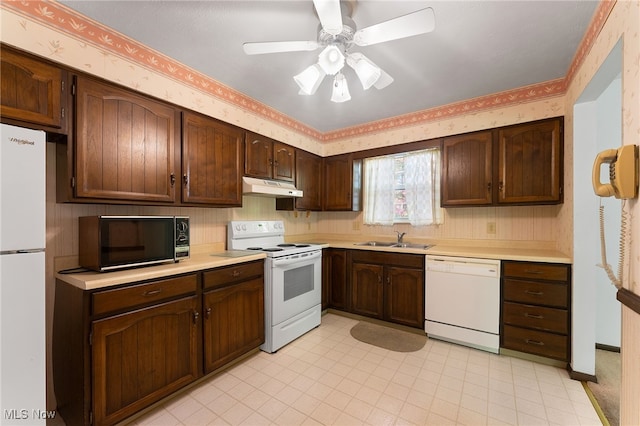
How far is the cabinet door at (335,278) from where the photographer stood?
3.20 m

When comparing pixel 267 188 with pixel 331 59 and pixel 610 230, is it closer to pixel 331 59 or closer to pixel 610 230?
pixel 331 59

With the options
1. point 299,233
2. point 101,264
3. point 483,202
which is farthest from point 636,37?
point 299,233

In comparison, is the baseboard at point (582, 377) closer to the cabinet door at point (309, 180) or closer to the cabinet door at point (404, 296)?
the cabinet door at point (404, 296)

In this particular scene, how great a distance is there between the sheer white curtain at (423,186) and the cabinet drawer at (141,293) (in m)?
2.55

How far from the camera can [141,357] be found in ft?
5.24

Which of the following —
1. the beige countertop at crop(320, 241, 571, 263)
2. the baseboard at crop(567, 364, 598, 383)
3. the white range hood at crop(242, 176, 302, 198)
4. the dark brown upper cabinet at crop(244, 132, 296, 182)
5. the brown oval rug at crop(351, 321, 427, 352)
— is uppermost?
the dark brown upper cabinet at crop(244, 132, 296, 182)

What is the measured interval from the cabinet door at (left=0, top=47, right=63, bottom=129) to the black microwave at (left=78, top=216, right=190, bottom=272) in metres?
0.59

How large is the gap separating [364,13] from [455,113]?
1767mm

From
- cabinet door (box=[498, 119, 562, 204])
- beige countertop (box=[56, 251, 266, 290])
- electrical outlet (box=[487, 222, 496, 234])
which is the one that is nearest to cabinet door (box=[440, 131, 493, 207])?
cabinet door (box=[498, 119, 562, 204])

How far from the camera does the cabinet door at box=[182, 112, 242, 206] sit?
2.10 metres

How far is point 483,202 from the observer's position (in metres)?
2.63

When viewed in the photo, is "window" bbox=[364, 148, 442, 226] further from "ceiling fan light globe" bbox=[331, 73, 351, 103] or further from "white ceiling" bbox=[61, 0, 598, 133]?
"ceiling fan light globe" bbox=[331, 73, 351, 103]

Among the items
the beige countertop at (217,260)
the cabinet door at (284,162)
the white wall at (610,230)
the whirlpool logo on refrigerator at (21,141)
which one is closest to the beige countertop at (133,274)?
the beige countertop at (217,260)

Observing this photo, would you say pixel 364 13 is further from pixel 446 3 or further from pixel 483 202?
pixel 483 202
